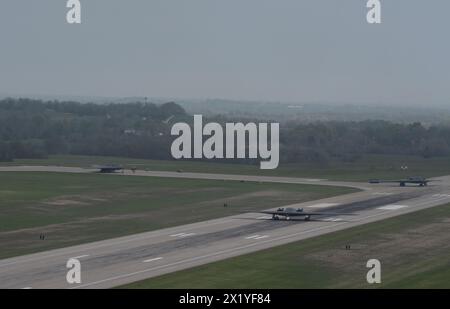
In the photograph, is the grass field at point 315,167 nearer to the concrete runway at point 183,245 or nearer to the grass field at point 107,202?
the grass field at point 107,202

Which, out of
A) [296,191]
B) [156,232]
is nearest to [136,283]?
[156,232]

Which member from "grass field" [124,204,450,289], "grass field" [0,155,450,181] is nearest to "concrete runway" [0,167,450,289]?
→ "grass field" [124,204,450,289]

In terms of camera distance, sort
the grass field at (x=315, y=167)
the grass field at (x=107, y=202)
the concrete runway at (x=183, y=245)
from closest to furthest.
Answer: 1. the concrete runway at (x=183, y=245)
2. the grass field at (x=107, y=202)
3. the grass field at (x=315, y=167)

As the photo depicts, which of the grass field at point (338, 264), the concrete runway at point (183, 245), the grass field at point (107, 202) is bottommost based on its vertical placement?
the grass field at point (338, 264)

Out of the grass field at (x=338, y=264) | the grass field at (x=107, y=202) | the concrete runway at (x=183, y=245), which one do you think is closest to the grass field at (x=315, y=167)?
the grass field at (x=107, y=202)

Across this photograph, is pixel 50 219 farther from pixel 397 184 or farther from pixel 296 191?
pixel 397 184

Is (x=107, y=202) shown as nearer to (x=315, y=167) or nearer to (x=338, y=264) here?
(x=338, y=264)
